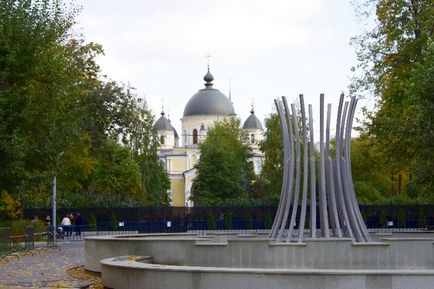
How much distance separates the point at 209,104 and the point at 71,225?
259ft

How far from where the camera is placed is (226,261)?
67.9 feet

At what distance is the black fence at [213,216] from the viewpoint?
50.2 meters

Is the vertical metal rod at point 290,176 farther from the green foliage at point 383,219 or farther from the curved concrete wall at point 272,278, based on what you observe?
the green foliage at point 383,219

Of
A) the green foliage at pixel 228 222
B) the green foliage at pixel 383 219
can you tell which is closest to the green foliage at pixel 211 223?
the green foliage at pixel 228 222

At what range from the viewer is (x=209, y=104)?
12219 cm

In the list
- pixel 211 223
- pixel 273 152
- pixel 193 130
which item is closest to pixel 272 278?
pixel 211 223

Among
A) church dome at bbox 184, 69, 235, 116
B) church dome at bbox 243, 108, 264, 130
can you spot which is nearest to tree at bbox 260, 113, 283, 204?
church dome at bbox 184, 69, 235, 116

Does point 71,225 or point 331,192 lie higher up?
point 331,192

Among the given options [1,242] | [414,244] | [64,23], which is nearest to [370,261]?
[414,244]

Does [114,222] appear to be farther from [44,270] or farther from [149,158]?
[44,270]

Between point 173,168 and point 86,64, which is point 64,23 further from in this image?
point 173,168

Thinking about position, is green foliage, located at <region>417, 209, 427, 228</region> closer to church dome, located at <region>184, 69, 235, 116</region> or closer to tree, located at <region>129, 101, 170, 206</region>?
tree, located at <region>129, 101, 170, 206</region>

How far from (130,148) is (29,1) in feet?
157

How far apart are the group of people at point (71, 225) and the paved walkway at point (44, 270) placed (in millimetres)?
9288
